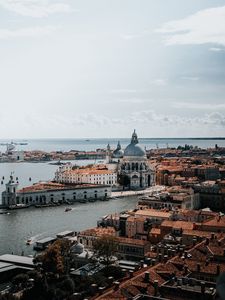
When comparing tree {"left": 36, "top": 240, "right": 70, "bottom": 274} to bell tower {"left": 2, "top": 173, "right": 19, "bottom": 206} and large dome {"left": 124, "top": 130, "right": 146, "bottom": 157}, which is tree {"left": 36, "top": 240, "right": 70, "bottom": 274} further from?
large dome {"left": 124, "top": 130, "right": 146, "bottom": 157}

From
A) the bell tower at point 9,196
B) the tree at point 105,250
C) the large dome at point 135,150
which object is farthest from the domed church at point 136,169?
the tree at point 105,250

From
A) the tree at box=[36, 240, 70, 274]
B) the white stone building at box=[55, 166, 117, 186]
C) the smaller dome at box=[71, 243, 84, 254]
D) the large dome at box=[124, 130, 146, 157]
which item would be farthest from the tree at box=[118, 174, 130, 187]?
the tree at box=[36, 240, 70, 274]

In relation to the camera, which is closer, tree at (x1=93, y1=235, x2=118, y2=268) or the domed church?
tree at (x1=93, y1=235, x2=118, y2=268)

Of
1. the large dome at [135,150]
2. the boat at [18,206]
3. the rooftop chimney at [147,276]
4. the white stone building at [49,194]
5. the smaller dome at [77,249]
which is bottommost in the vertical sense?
the boat at [18,206]

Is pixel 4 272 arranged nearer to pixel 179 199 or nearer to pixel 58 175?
pixel 179 199

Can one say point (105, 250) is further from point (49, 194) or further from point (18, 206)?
point (49, 194)

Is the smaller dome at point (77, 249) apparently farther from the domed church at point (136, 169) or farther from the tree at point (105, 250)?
the domed church at point (136, 169)

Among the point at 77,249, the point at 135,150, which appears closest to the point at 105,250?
the point at 77,249

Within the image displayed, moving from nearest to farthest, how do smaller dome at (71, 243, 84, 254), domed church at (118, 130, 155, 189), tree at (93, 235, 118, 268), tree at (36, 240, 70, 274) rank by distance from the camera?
1. tree at (36, 240, 70, 274)
2. tree at (93, 235, 118, 268)
3. smaller dome at (71, 243, 84, 254)
4. domed church at (118, 130, 155, 189)
